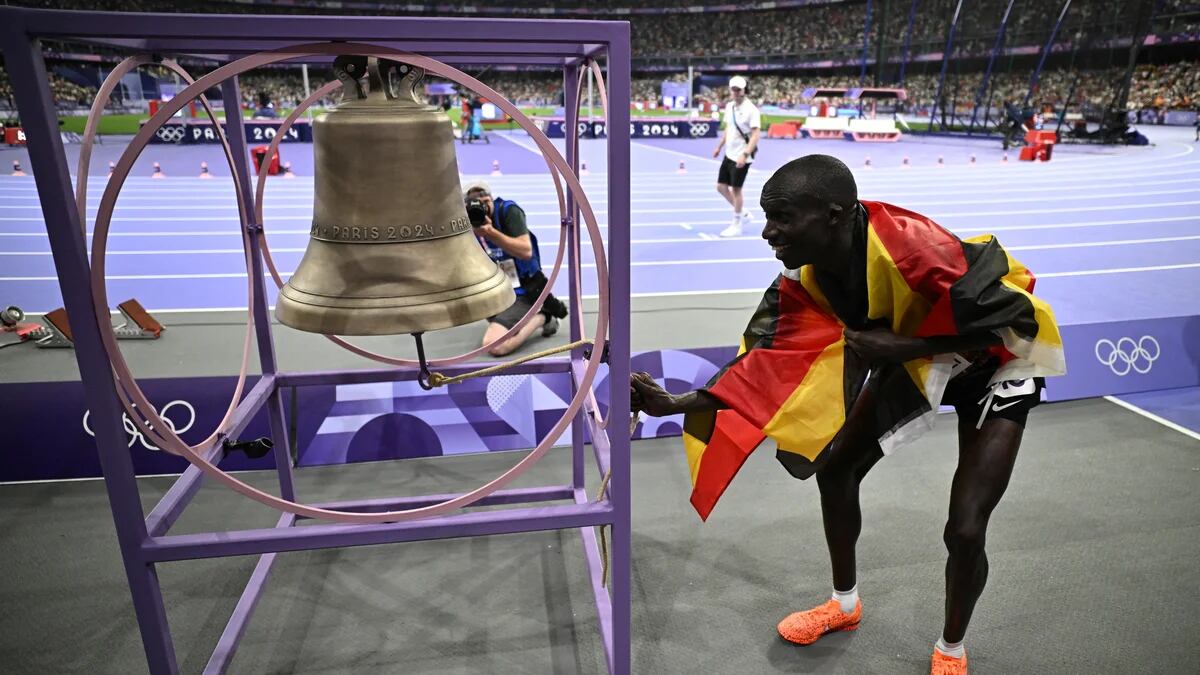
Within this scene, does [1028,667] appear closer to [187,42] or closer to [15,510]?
[187,42]

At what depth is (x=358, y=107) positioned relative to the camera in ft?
4.77

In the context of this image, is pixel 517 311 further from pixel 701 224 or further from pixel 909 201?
pixel 909 201

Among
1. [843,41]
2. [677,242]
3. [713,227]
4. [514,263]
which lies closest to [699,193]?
[713,227]

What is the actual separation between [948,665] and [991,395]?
94 centimetres

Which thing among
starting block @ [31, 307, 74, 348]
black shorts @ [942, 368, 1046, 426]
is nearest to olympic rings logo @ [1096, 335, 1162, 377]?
black shorts @ [942, 368, 1046, 426]

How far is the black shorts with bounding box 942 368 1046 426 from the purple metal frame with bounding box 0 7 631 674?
1094 mm

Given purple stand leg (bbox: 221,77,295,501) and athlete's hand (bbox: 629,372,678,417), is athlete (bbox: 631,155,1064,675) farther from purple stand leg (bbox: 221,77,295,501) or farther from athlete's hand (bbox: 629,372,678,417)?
purple stand leg (bbox: 221,77,295,501)

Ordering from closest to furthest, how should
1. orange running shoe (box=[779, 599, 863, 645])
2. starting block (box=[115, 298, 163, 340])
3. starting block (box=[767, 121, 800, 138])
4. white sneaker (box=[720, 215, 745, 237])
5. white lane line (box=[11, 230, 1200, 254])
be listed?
orange running shoe (box=[779, 599, 863, 645])
starting block (box=[115, 298, 163, 340])
white lane line (box=[11, 230, 1200, 254])
white sneaker (box=[720, 215, 745, 237])
starting block (box=[767, 121, 800, 138])

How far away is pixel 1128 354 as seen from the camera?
4578mm

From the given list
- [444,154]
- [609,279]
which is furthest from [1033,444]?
[444,154]

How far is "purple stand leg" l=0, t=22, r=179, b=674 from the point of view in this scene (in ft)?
4.24

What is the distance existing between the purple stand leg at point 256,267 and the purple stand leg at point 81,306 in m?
0.78

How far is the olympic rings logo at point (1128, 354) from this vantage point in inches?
179

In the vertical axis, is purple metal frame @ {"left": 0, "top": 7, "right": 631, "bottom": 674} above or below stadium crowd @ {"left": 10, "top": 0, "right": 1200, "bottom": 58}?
below
